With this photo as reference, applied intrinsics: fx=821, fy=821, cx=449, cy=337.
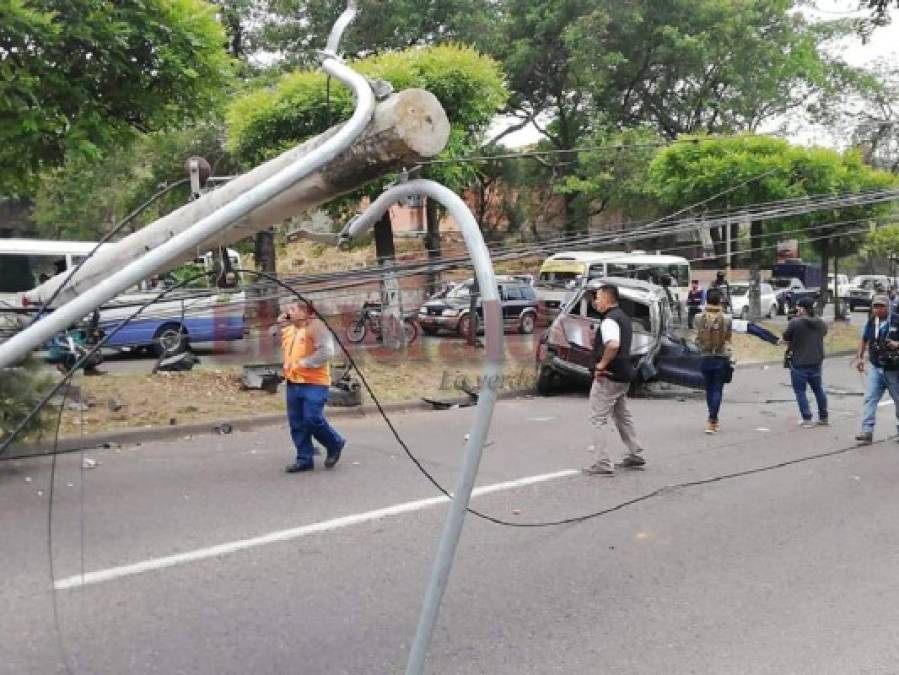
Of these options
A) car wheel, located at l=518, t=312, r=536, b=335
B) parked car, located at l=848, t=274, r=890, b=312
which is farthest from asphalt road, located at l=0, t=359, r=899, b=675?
parked car, located at l=848, t=274, r=890, b=312

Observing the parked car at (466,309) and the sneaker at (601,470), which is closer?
the sneaker at (601,470)

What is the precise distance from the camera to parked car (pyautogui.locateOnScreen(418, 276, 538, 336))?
28.8 feet

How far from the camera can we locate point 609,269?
79.8 feet

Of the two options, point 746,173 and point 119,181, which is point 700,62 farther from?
point 119,181

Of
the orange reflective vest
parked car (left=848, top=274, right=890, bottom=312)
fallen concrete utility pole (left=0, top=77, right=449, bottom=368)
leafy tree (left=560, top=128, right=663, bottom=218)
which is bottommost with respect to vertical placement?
parked car (left=848, top=274, right=890, bottom=312)

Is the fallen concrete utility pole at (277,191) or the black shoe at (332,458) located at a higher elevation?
the fallen concrete utility pole at (277,191)

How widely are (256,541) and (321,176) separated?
3.12 metres

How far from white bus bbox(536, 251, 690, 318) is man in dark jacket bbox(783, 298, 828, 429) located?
701 cm

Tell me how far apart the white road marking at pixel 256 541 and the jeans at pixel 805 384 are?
15.2 ft

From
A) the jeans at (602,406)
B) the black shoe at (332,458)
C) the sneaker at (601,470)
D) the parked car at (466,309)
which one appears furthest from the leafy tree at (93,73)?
the sneaker at (601,470)

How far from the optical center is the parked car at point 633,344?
12469 mm

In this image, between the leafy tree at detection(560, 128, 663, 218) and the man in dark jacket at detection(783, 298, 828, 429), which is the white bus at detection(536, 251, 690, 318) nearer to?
the leafy tree at detection(560, 128, 663, 218)

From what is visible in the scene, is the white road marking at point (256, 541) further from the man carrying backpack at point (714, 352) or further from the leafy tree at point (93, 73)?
the leafy tree at point (93, 73)

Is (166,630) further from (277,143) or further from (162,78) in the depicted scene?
(277,143)
